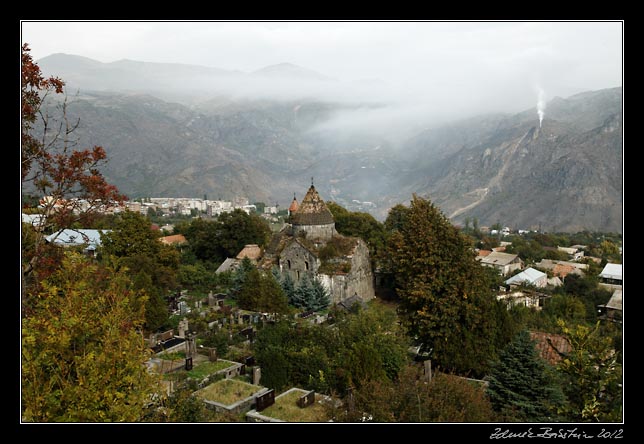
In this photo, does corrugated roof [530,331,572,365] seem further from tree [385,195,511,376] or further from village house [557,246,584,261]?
village house [557,246,584,261]

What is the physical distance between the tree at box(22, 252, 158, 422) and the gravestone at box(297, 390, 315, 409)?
21.3 ft

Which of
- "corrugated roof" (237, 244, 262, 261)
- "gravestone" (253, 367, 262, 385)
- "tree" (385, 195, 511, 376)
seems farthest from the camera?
"corrugated roof" (237, 244, 262, 261)

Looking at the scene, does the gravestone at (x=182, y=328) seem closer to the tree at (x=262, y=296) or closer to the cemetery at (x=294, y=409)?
the tree at (x=262, y=296)

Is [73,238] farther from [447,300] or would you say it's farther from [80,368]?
[447,300]

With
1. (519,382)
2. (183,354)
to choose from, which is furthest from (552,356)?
(183,354)

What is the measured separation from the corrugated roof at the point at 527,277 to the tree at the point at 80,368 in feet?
116

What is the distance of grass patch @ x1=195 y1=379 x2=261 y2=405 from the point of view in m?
14.5

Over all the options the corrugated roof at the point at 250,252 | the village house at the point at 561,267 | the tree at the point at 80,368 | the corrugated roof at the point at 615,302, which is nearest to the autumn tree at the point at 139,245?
the corrugated roof at the point at 250,252

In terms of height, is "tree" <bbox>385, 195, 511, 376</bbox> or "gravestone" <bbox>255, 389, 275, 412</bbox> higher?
"tree" <bbox>385, 195, 511, 376</bbox>

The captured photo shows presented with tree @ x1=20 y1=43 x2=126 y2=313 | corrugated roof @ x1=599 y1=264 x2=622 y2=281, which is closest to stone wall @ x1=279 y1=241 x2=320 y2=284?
tree @ x1=20 y1=43 x2=126 y2=313

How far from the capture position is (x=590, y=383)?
10555mm

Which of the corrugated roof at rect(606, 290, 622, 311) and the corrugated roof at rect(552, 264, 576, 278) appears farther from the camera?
the corrugated roof at rect(552, 264, 576, 278)

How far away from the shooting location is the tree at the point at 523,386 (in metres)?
12.4

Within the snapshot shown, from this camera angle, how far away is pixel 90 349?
26.1 feet
